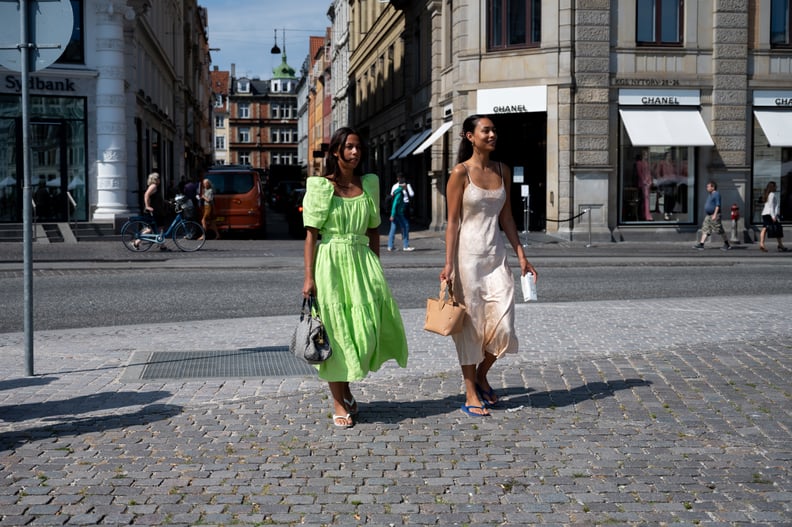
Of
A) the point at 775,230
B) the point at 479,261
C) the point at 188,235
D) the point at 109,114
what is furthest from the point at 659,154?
the point at 479,261

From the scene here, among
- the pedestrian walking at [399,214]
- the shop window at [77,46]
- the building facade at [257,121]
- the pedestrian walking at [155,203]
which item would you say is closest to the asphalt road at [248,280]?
the pedestrian walking at [399,214]

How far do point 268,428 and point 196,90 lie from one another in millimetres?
77845

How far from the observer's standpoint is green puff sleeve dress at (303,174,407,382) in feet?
20.2

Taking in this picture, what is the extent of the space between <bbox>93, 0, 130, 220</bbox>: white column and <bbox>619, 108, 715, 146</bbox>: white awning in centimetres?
1384

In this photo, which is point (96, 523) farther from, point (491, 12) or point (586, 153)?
point (491, 12)

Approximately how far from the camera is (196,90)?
81000 millimetres

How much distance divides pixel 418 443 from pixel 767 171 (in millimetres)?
25569

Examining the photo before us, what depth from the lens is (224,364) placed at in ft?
27.0

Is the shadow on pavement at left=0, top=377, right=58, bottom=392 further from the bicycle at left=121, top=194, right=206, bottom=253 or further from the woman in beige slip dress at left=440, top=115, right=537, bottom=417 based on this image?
the bicycle at left=121, top=194, right=206, bottom=253

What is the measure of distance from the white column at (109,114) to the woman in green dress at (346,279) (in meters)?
23.0

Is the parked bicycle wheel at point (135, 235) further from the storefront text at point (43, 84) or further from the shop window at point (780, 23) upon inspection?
the shop window at point (780, 23)

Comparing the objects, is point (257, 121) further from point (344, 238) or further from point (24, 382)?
point (344, 238)

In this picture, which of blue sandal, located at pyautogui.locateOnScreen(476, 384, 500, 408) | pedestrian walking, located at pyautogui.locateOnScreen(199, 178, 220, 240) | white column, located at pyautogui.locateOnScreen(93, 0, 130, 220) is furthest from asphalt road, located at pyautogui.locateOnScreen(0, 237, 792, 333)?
blue sandal, located at pyautogui.locateOnScreen(476, 384, 500, 408)

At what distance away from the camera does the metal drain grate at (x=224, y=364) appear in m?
7.78
